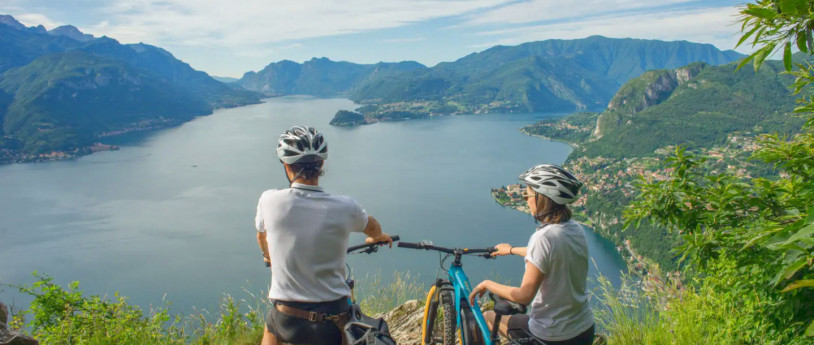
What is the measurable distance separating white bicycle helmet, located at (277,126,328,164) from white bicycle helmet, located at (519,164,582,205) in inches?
46.9

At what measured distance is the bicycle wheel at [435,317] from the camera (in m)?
3.19

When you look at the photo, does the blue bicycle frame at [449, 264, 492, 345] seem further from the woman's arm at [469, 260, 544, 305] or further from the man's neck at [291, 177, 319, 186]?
the man's neck at [291, 177, 319, 186]

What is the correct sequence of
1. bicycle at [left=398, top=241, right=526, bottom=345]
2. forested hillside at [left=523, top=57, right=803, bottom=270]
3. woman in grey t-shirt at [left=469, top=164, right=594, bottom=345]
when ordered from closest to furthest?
woman in grey t-shirt at [left=469, top=164, right=594, bottom=345], bicycle at [left=398, top=241, right=526, bottom=345], forested hillside at [left=523, top=57, right=803, bottom=270]

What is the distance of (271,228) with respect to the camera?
221cm

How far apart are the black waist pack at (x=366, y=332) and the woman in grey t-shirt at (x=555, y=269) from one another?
80 cm

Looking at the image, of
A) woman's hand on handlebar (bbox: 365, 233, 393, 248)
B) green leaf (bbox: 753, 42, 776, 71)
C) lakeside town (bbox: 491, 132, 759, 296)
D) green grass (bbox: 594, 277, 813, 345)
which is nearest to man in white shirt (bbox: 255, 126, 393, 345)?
woman's hand on handlebar (bbox: 365, 233, 393, 248)

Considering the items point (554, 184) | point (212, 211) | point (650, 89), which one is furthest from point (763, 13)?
point (650, 89)

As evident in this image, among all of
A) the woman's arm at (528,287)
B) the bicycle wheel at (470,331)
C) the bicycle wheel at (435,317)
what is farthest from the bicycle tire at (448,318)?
the woman's arm at (528,287)

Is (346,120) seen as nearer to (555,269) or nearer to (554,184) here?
(554,184)

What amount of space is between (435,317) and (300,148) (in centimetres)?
187

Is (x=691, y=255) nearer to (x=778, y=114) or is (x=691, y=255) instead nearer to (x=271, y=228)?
(x=271, y=228)

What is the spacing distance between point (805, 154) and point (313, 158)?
10.0 ft

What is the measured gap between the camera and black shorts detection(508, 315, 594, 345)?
8.21 feet

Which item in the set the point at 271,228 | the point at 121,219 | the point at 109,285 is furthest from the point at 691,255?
the point at 121,219
